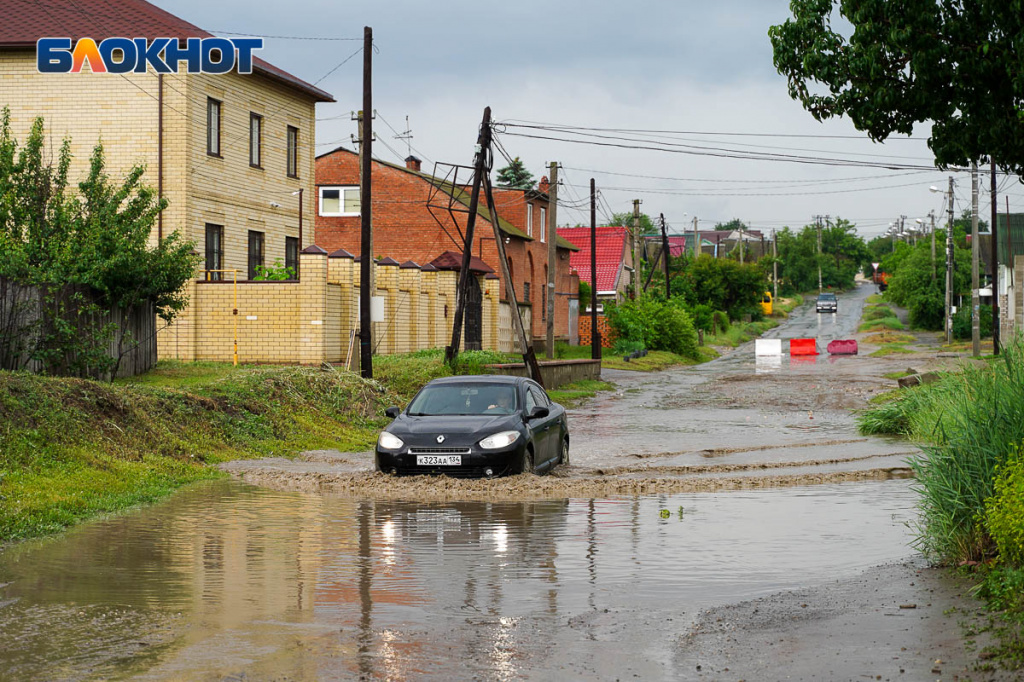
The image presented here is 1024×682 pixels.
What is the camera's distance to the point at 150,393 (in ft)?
60.3

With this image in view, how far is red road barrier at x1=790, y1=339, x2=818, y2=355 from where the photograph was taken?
6794 cm

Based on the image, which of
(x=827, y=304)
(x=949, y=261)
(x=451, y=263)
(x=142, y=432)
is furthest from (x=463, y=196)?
(x=827, y=304)

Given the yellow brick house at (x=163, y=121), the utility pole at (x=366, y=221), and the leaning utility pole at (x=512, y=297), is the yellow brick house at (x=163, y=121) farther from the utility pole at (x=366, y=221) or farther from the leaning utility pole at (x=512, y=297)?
the leaning utility pole at (x=512, y=297)

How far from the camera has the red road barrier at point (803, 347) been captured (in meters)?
67.9

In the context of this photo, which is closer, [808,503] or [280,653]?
[280,653]

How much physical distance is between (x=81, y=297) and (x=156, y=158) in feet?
33.9

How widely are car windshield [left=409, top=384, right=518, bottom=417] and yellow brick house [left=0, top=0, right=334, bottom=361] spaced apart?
1517 centimetres

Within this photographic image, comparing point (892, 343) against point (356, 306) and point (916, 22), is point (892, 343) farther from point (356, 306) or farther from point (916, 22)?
point (916, 22)

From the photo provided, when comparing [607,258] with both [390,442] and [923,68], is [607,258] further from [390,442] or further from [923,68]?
[923,68]

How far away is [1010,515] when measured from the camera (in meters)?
7.38

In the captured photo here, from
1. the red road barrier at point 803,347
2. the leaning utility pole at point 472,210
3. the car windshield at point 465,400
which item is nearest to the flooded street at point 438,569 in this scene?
the car windshield at point 465,400

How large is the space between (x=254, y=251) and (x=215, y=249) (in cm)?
233

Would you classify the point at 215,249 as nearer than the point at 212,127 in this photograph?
No

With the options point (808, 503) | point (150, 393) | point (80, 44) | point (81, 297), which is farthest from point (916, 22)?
point (80, 44)
